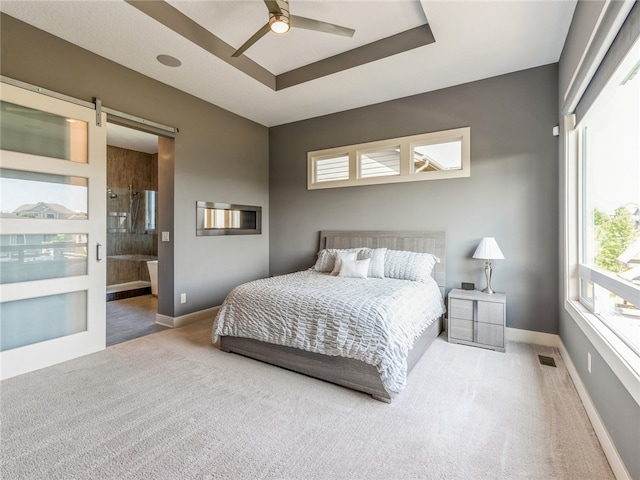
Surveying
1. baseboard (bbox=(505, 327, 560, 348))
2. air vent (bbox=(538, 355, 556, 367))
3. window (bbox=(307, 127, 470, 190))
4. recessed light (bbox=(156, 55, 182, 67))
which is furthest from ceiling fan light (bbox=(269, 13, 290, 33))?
baseboard (bbox=(505, 327, 560, 348))

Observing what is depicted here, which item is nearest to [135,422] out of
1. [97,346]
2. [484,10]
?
[97,346]

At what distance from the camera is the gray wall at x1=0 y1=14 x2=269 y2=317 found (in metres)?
2.80

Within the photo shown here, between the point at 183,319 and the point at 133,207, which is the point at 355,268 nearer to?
the point at 183,319

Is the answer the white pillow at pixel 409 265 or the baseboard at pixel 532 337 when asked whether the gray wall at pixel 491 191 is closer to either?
the baseboard at pixel 532 337

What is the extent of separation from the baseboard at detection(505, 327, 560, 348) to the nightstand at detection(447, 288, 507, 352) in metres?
0.47

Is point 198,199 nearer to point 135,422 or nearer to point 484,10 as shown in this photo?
point 135,422

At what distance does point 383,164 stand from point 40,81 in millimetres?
3745

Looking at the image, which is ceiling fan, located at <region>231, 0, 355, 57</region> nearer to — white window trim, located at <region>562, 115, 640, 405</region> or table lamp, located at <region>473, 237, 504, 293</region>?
white window trim, located at <region>562, 115, 640, 405</region>

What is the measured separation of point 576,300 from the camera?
105 inches

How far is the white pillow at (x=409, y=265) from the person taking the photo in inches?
140

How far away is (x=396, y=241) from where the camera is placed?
4109 mm

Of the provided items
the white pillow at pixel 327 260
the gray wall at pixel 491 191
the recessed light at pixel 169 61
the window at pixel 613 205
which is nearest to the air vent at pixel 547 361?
the gray wall at pixel 491 191

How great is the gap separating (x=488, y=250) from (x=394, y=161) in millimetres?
1709

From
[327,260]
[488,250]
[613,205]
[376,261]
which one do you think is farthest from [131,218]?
[613,205]
